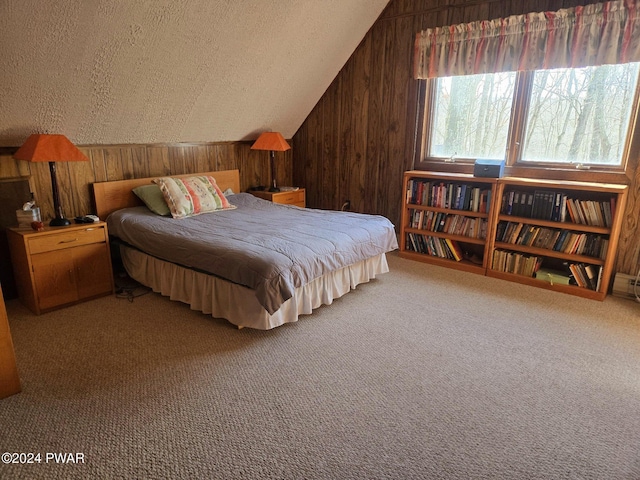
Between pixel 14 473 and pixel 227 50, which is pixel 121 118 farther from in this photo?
pixel 14 473

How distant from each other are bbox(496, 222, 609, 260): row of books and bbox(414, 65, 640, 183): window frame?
461mm

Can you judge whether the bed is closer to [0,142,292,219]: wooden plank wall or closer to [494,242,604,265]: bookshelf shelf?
[0,142,292,219]: wooden plank wall

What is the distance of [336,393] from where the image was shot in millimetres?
2008

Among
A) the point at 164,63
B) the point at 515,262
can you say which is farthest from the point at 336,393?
the point at 164,63

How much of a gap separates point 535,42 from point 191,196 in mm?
3162

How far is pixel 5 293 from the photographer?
3.04 meters

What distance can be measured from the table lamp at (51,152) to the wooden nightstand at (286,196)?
1.95 metres

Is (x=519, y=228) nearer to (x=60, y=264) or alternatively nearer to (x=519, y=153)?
(x=519, y=153)

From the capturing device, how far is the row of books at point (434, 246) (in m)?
3.89

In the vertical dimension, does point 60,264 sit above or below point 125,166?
below

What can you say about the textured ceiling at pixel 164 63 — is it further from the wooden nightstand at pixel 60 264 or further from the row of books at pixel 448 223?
the row of books at pixel 448 223

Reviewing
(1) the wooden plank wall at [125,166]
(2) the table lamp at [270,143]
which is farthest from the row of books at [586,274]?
(1) the wooden plank wall at [125,166]

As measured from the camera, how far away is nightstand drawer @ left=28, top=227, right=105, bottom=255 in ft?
8.92

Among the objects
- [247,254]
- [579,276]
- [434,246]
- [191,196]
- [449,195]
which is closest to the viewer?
[247,254]
